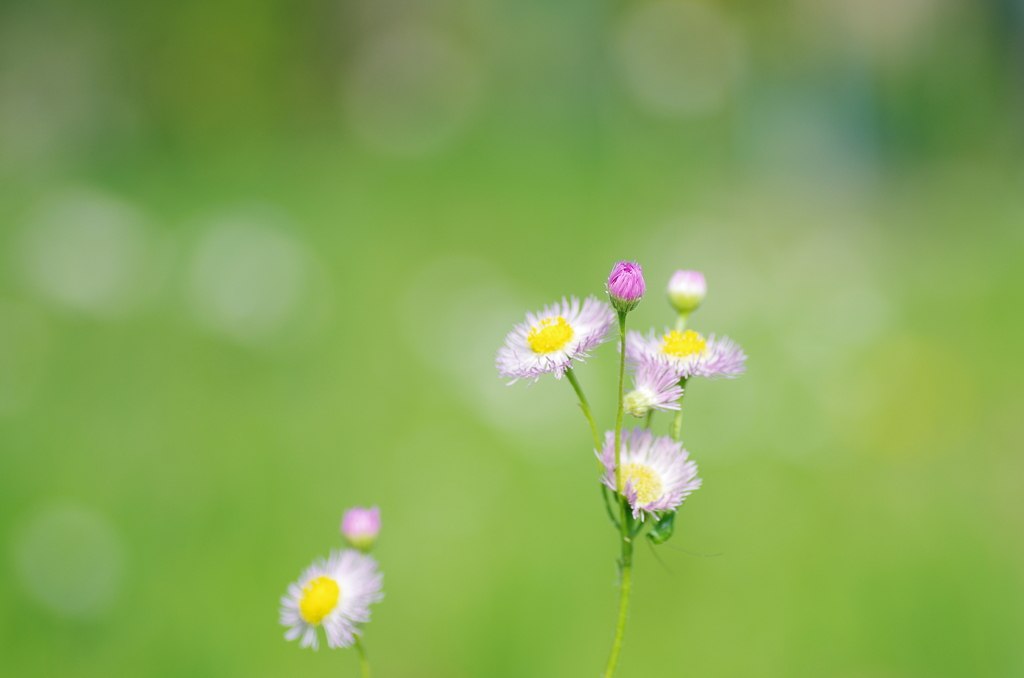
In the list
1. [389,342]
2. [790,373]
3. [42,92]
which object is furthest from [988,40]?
[42,92]

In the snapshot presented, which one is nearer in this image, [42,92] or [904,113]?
[904,113]

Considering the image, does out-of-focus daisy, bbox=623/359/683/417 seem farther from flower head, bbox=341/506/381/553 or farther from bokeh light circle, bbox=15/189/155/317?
bokeh light circle, bbox=15/189/155/317

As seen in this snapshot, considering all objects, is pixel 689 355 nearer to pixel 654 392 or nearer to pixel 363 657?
pixel 654 392

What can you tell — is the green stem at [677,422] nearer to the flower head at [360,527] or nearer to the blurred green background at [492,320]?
the flower head at [360,527]

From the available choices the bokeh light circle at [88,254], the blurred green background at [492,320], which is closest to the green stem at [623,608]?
the blurred green background at [492,320]

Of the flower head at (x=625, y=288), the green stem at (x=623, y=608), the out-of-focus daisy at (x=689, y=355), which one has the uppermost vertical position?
the out-of-focus daisy at (x=689, y=355)

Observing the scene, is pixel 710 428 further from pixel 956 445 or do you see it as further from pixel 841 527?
pixel 956 445
